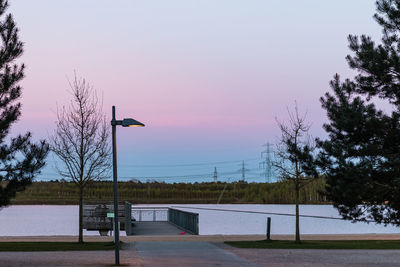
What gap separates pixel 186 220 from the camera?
39031 millimetres

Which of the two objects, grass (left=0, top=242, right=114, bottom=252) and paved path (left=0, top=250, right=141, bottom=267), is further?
grass (left=0, top=242, right=114, bottom=252)

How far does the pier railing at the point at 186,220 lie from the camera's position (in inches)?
1410

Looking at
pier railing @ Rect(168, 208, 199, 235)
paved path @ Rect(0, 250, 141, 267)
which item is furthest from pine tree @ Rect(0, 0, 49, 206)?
pier railing @ Rect(168, 208, 199, 235)

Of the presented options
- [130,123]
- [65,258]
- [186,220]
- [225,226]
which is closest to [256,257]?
[65,258]

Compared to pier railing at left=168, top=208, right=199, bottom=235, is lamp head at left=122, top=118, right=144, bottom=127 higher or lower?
higher

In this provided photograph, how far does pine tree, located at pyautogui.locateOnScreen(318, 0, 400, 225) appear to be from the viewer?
18.5m

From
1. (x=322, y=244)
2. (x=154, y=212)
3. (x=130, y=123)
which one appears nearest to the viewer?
(x=130, y=123)

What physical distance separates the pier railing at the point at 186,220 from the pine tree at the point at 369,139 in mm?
15683

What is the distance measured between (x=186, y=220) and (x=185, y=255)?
17796 mm

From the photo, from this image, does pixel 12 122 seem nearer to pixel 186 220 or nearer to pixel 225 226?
pixel 186 220

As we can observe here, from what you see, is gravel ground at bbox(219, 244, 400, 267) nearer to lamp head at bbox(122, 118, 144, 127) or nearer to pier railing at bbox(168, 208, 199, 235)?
lamp head at bbox(122, 118, 144, 127)

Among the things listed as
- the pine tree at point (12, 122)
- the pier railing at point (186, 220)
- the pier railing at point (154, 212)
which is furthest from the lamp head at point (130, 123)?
the pier railing at point (154, 212)

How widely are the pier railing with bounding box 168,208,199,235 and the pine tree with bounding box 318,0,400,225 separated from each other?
51.5 ft

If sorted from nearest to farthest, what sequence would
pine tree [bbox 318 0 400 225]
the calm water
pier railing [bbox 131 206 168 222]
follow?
pine tree [bbox 318 0 400 225]
pier railing [bbox 131 206 168 222]
the calm water
